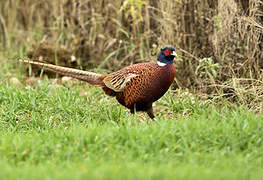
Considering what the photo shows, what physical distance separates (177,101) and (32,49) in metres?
3.21

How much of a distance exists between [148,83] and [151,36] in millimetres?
2241

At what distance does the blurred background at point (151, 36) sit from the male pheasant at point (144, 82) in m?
0.91

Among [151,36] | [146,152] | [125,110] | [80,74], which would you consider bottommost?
[125,110]

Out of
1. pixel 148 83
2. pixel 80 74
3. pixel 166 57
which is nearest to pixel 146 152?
pixel 148 83

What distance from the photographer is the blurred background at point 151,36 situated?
18.3 ft

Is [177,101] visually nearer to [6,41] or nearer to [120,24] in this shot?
[120,24]

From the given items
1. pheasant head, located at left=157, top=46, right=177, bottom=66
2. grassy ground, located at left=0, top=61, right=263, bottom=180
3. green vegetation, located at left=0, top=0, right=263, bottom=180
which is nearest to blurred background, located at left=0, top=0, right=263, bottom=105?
green vegetation, located at left=0, top=0, right=263, bottom=180

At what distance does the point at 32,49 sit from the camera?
7.38 metres

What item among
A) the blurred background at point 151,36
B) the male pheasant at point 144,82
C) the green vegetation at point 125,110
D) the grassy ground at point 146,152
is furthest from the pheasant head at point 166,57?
the blurred background at point 151,36

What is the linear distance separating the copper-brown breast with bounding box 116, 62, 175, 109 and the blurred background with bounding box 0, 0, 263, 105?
92 cm

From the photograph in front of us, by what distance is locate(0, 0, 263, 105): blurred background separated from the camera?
219 inches

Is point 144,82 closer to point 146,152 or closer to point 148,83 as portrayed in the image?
point 148,83

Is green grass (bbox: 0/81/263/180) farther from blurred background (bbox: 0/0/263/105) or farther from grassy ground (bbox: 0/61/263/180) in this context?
blurred background (bbox: 0/0/263/105)

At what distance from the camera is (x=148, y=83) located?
15.1 ft
